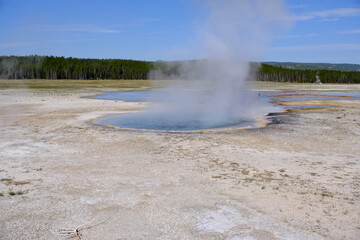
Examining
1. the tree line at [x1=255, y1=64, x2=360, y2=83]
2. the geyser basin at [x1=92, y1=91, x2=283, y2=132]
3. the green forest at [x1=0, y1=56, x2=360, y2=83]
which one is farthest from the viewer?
the tree line at [x1=255, y1=64, x2=360, y2=83]

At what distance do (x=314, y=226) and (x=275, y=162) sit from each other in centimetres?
402

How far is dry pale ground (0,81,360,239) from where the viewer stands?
5543mm

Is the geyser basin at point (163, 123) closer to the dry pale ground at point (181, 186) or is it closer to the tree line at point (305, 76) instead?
the dry pale ground at point (181, 186)

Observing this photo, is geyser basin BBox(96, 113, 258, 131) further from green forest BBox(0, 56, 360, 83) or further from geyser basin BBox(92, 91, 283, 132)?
green forest BBox(0, 56, 360, 83)

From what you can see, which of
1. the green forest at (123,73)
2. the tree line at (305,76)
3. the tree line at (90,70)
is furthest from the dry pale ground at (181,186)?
the tree line at (305,76)

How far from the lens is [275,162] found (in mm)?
9492

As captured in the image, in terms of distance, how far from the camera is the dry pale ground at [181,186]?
5543mm

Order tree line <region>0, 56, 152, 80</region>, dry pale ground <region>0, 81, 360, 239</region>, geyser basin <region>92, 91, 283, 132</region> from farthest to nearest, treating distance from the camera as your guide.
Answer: tree line <region>0, 56, 152, 80</region> → geyser basin <region>92, 91, 283, 132</region> → dry pale ground <region>0, 81, 360, 239</region>

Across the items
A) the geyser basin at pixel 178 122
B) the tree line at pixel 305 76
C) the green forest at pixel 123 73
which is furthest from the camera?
Answer: the tree line at pixel 305 76

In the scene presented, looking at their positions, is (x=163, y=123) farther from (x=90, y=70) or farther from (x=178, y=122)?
(x=90, y=70)

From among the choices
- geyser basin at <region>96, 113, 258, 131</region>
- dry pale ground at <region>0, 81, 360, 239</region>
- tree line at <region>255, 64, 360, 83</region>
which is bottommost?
dry pale ground at <region>0, 81, 360, 239</region>

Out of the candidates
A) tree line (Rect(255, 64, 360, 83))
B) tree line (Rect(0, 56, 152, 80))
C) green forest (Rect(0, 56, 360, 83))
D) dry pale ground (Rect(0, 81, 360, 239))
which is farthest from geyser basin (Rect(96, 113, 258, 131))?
tree line (Rect(255, 64, 360, 83))

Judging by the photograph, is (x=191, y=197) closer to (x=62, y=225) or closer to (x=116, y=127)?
(x=62, y=225)

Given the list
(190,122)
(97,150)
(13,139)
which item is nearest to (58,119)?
(13,139)
